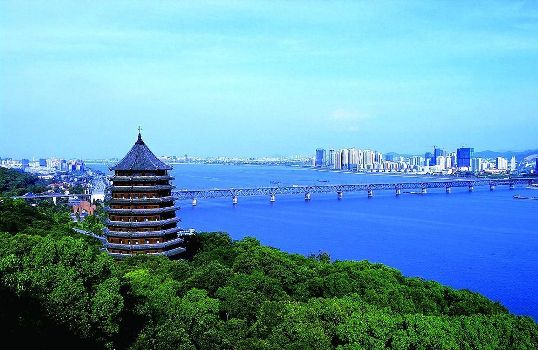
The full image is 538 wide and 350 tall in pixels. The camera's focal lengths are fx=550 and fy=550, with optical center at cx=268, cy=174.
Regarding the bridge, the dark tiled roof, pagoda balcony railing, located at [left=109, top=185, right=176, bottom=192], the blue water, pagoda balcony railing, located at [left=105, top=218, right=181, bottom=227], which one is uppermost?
the dark tiled roof

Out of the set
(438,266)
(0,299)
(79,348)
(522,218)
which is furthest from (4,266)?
(522,218)

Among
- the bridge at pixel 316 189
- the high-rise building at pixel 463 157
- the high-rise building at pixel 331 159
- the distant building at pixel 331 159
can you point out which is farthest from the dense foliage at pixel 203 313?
the high-rise building at pixel 331 159

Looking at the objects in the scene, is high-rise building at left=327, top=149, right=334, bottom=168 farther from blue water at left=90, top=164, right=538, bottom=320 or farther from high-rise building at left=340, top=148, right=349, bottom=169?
blue water at left=90, top=164, right=538, bottom=320

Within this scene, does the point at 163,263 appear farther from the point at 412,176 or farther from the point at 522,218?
the point at 412,176

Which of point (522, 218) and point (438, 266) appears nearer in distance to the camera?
point (438, 266)

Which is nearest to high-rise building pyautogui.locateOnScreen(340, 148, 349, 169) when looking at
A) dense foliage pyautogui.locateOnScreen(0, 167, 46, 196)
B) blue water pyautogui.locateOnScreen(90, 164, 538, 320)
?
blue water pyautogui.locateOnScreen(90, 164, 538, 320)

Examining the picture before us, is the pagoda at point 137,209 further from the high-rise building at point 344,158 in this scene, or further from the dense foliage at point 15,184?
the high-rise building at point 344,158
